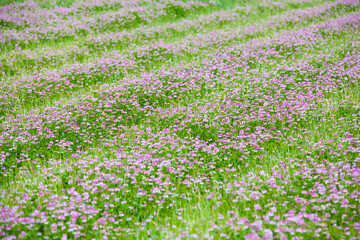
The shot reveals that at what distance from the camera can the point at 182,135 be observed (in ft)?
22.5

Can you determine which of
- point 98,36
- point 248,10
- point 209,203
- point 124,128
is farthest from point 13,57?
point 248,10

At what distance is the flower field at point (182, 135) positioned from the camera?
423 centimetres

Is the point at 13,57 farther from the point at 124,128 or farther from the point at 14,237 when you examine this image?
the point at 14,237

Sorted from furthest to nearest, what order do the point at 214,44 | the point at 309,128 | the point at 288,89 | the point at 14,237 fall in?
the point at 214,44 < the point at 288,89 < the point at 309,128 < the point at 14,237

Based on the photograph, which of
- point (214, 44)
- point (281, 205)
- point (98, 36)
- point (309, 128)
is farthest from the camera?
point (98, 36)

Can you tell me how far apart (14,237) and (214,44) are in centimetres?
1113

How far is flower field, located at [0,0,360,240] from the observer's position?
4.23 meters

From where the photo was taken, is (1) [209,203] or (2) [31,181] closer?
(1) [209,203]

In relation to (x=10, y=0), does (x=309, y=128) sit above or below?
below

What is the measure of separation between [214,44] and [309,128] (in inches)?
294

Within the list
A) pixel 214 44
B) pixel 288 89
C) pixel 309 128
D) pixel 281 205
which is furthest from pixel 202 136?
pixel 214 44

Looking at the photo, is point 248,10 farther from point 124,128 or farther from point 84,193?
point 84,193

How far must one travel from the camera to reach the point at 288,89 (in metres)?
8.80

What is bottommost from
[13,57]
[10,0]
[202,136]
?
[202,136]
